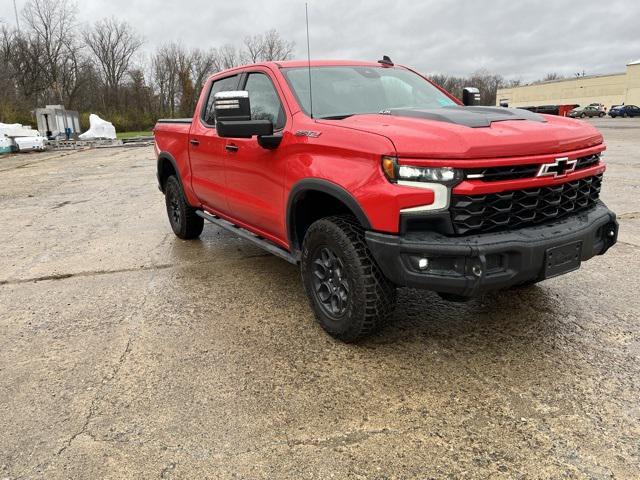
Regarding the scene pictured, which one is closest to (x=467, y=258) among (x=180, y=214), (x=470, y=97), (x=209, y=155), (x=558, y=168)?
(x=558, y=168)

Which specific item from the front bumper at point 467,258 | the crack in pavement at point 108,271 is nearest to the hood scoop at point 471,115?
the front bumper at point 467,258

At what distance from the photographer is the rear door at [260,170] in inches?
148

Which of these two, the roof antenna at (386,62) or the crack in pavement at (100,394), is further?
the roof antenna at (386,62)

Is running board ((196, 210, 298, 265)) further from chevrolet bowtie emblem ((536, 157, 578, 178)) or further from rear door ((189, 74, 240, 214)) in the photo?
chevrolet bowtie emblem ((536, 157, 578, 178))

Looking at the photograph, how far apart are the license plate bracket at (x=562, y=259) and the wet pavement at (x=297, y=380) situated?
1.95 feet

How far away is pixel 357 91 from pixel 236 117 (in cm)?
Result: 104

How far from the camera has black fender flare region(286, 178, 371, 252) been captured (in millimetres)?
2932

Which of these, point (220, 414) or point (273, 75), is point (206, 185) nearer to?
point (273, 75)

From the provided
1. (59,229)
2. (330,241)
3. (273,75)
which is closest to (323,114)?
(273,75)

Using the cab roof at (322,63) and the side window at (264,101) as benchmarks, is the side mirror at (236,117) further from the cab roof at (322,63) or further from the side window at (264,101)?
the cab roof at (322,63)

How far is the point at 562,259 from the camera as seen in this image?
2.86m

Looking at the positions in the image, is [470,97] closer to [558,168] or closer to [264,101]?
[264,101]

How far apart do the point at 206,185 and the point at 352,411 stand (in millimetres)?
3070

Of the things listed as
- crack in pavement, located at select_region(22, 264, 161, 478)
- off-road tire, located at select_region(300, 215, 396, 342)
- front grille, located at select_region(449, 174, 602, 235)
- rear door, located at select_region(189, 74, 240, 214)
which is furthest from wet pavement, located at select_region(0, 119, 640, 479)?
front grille, located at select_region(449, 174, 602, 235)
